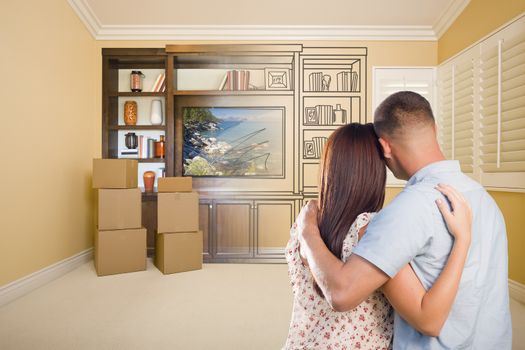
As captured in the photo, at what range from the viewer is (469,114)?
3.92m

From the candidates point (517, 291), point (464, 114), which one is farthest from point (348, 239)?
point (464, 114)

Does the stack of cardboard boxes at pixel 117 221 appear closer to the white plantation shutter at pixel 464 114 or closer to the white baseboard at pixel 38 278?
the white baseboard at pixel 38 278

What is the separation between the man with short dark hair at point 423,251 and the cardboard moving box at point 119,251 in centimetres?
333

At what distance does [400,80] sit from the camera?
4.89 m


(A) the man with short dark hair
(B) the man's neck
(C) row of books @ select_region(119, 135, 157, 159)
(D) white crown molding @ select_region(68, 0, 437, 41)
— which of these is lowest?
(A) the man with short dark hair

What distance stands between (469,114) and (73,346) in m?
3.91

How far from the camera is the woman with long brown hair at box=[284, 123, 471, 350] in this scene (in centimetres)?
90

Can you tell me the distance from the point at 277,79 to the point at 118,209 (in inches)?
101

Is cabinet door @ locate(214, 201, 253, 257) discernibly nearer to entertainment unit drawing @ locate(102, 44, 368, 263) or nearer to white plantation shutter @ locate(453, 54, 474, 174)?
entertainment unit drawing @ locate(102, 44, 368, 263)

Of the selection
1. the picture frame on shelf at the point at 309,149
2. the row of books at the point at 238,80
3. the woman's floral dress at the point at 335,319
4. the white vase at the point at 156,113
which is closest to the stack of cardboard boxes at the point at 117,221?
the white vase at the point at 156,113

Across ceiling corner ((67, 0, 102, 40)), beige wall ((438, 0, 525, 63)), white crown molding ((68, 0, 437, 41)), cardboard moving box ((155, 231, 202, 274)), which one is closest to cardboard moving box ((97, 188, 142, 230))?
cardboard moving box ((155, 231, 202, 274))

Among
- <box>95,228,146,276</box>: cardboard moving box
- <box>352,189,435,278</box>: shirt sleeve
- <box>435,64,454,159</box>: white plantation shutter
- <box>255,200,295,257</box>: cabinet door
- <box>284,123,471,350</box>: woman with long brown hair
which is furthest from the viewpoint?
<box>255,200,295,257</box>: cabinet door

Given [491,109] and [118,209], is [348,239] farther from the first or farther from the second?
[118,209]

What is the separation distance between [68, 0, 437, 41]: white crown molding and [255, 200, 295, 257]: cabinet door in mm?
2078
